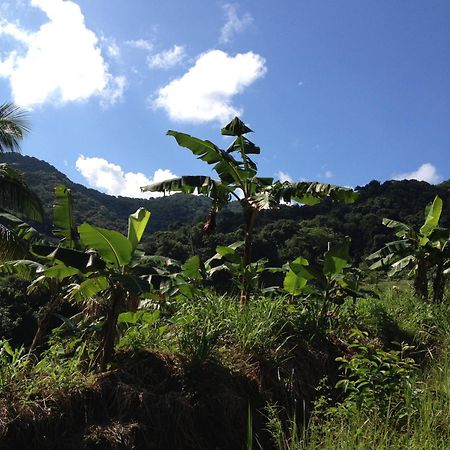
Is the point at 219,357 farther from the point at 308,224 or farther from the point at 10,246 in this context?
the point at 308,224

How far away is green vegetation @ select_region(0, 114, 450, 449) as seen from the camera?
14.6ft

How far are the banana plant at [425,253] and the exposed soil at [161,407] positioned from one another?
7229 mm

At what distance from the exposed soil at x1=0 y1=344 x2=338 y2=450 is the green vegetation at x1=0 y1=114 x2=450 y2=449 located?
13 mm

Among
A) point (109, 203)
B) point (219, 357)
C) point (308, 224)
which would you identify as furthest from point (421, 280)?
point (109, 203)

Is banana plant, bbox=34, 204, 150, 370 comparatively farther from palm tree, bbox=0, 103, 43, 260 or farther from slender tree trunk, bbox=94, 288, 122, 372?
palm tree, bbox=0, 103, 43, 260

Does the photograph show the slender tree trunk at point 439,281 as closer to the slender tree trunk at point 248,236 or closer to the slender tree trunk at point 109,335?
the slender tree trunk at point 248,236

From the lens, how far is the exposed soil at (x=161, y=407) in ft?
14.4

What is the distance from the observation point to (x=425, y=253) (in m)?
12.6

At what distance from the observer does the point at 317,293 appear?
7941 mm

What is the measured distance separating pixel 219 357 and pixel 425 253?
8.51 m

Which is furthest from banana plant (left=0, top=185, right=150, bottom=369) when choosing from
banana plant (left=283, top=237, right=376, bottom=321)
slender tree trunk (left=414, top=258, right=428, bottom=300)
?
slender tree trunk (left=414, top=258, right=428, bottom=300)

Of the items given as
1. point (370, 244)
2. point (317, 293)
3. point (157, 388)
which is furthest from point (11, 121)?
point (370, 244)

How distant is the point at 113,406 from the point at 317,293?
4.10 meters

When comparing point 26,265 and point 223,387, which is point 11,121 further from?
point 223,387
